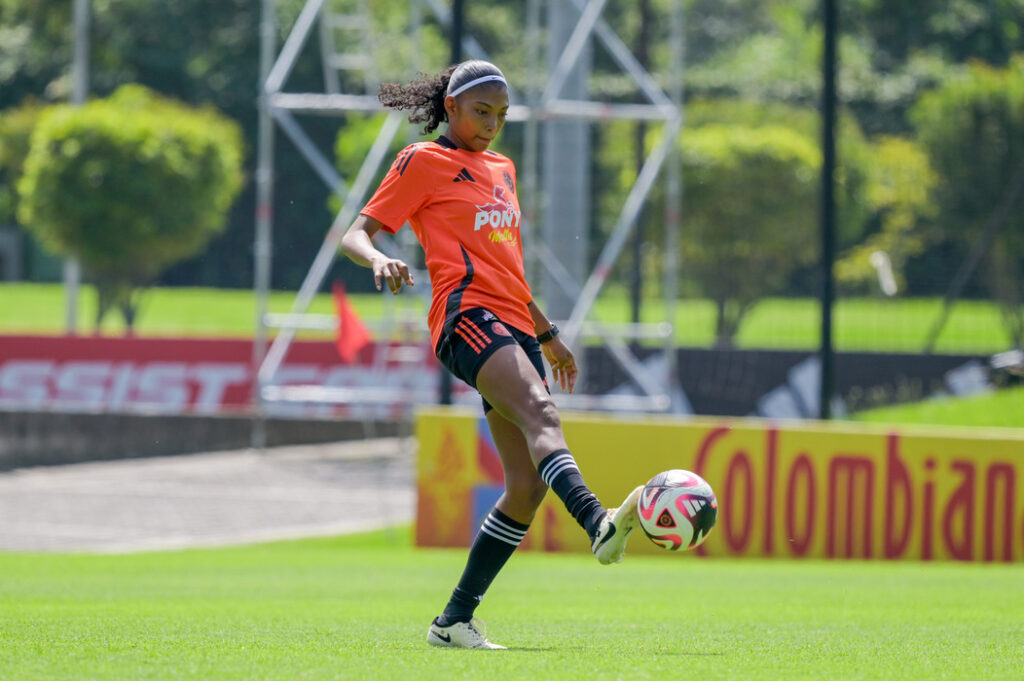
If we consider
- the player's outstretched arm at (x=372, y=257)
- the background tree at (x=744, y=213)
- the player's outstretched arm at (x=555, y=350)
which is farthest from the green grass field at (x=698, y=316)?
the player's outstretched arm at (x=372, y=257)

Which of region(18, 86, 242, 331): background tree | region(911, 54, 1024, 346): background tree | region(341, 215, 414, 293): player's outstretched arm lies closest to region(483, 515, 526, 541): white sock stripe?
region(341, 215, 414, 293): player's outstretched arm

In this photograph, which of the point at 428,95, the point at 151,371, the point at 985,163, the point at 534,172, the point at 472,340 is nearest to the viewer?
the point at 472,340

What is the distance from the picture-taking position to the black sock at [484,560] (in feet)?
17.3

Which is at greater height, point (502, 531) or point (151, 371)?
point (502, 531)

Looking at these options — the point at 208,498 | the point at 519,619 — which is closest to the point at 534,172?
the point at 208,498

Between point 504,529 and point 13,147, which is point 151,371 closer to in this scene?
point 13,147

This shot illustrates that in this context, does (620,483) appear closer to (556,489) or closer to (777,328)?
(556,489)

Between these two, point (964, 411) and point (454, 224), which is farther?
point (964, 411)

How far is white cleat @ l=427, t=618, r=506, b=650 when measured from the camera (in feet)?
17.1

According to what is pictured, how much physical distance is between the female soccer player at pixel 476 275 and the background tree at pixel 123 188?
23642 millimetres

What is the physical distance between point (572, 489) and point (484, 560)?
690 millimetres

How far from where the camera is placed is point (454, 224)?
5.22 m

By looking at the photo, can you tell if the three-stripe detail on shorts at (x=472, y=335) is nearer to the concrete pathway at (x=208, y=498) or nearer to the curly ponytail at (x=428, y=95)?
the curly ponytail at (x=428, y=95)

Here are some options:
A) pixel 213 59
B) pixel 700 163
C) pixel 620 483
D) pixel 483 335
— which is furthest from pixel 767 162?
pixel 483 335
